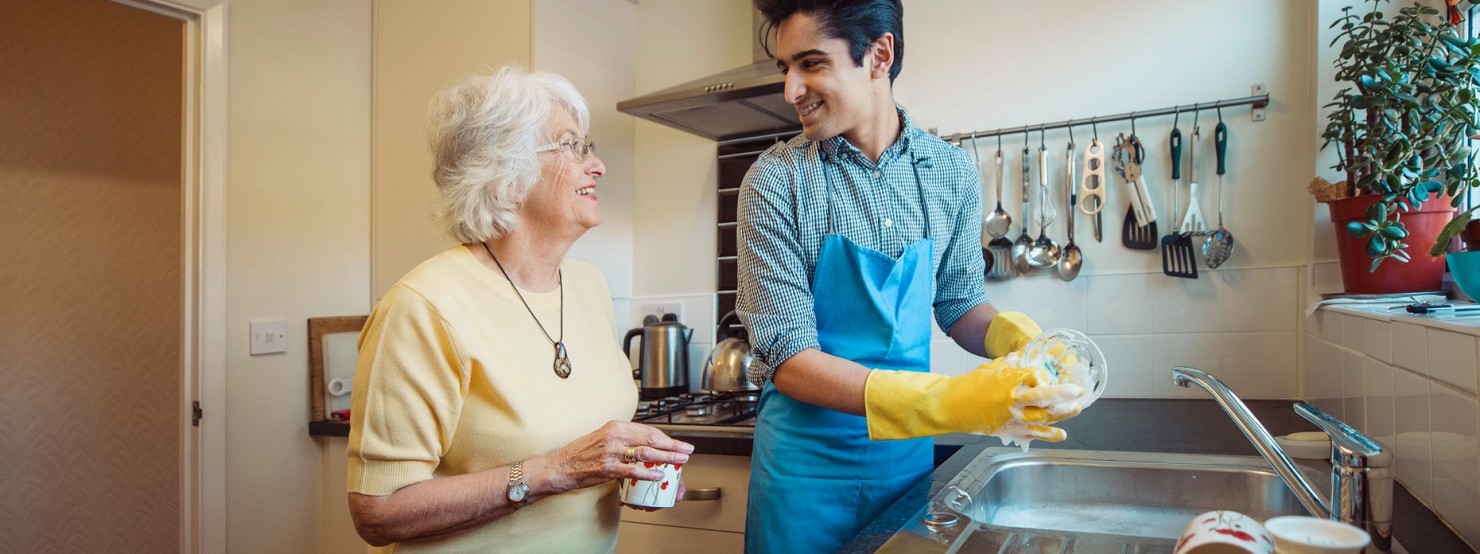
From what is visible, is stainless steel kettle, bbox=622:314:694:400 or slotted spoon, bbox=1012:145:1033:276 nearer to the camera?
slotted spoon, bbox=1012:145:1033:276

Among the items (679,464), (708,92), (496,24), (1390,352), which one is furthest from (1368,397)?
(496,24)

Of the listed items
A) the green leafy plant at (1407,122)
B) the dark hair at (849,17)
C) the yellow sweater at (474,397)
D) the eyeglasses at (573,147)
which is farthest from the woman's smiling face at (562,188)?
the green leafy plant at (1407,122)

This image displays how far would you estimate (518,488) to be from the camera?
1.06 metres

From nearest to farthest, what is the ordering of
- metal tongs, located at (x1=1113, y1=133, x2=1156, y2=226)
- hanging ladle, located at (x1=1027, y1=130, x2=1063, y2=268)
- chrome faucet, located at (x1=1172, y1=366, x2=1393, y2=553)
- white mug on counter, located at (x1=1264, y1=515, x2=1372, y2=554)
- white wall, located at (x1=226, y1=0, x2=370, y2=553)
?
white mug on counter, located at (x1=1264, y1=515, x2=1372, y2=554) < chrome faucet, located at (x1=1172, y1=366, x2=1393, y2=553) < metal tongs, located at (x1=1113, y1=133, x2=1156, y2=226) < hanging ladle, located at (x1=1027, y1=130, x2=1063, y2=268) < white wall, located at (x1=226, y1=0, x2=370, y2=553)

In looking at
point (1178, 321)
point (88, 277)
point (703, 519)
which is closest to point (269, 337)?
point (88, 277)

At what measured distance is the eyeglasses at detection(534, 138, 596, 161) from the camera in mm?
1226

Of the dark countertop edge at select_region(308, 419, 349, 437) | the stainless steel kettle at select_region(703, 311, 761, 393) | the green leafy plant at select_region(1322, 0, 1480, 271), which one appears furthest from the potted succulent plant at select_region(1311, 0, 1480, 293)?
the dark countertop edge at select_region(308, 419, 349, 437)

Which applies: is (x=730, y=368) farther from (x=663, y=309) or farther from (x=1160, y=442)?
(x=1160, y=442)

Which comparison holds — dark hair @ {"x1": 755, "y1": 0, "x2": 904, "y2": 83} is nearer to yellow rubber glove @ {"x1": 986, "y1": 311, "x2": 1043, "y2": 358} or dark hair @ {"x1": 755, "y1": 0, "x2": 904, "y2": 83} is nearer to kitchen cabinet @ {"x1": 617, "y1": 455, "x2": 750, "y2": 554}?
yellow rubber glove @ {"x1": 986, "y1": 311, "x2": 1043, "y2": 358}

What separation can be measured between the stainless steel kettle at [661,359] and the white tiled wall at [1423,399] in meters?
1.51

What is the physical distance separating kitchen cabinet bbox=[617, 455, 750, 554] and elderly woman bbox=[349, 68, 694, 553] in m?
0.45

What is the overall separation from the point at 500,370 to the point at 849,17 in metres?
0.65

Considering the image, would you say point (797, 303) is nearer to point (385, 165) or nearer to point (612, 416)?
point (612, 416)

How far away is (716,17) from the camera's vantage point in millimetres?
2523
